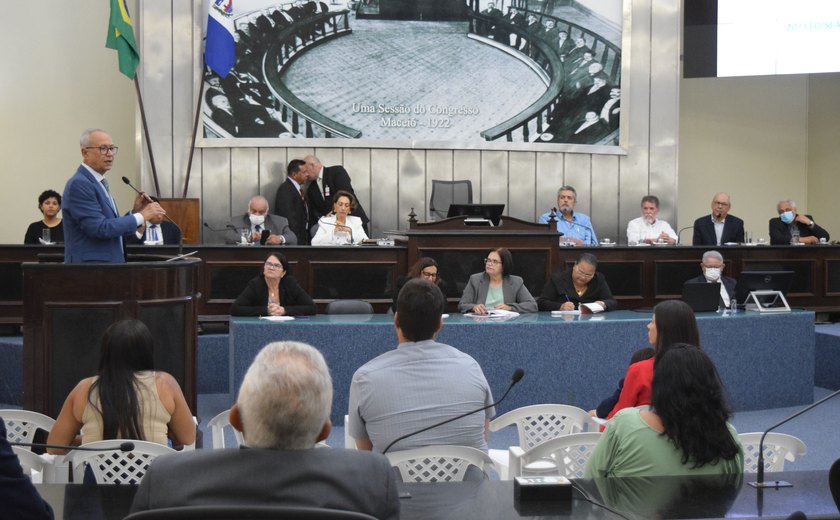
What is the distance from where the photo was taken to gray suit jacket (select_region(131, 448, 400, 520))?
1.59 m

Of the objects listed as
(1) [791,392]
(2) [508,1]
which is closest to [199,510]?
(1) [791,392]

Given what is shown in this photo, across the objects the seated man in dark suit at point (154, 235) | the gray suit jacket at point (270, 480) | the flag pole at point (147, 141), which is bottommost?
the gray suit jacket at point (270, 480)

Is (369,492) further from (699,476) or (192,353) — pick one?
(192,353)

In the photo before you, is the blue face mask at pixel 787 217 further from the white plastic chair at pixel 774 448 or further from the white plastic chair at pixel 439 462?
the white plastic chair at pixel 439 462

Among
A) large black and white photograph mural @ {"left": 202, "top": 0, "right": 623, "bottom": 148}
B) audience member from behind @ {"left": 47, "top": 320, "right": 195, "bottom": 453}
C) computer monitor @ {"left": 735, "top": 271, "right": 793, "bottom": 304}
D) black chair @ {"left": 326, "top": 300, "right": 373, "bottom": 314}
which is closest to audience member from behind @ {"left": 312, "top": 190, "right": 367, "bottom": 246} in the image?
black chair @ {"left": 326, "top": 300, "right": 373, "bottom": 314}

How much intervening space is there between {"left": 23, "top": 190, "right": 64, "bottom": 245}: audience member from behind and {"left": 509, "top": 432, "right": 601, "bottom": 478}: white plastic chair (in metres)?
6.16

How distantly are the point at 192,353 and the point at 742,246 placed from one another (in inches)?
218

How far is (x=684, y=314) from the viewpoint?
3674 mm

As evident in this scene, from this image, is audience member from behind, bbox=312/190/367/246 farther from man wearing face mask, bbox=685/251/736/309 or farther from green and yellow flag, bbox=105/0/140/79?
man wearing face mask, bbox=685/251/736/309

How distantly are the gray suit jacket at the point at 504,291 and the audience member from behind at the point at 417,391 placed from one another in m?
3.82

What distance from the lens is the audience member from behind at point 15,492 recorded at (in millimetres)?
1680

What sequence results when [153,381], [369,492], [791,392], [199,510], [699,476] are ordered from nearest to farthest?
[199,510]
[369,492]
[699,476]
[153,381]
[791,392]

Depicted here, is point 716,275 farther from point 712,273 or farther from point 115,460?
point 115,460

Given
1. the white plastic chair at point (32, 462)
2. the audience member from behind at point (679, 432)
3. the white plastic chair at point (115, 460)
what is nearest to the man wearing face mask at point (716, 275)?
the audience member from behind at point (679, 432)
